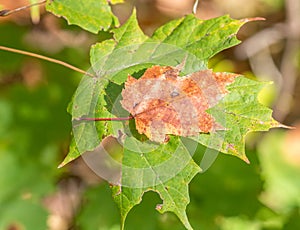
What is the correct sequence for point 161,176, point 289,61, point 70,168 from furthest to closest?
point 289,61
point 70,168
point 161,176

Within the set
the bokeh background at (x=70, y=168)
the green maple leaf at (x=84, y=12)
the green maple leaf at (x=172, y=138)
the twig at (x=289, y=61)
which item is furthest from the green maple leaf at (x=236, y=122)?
the twig at (x=289, y=61)

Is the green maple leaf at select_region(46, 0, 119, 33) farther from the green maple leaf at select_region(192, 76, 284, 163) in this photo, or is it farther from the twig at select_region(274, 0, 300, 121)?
the twig at select_region(274, 0, 300, 121)

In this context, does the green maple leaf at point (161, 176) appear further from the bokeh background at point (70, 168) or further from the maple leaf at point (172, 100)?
the bokeh background at point (70, 168)

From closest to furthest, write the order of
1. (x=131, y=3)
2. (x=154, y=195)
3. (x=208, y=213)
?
(x=154, y=195), (x=208, y=213), (x=131, y=3)

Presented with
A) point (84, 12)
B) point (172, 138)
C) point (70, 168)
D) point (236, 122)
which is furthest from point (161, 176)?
point (70, 168)

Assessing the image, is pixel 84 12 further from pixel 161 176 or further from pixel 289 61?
pixel 289 61

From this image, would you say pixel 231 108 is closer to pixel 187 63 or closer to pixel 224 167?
pixel 187 63

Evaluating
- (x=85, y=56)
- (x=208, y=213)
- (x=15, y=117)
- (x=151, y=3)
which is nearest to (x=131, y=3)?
(x=151, y=3)
